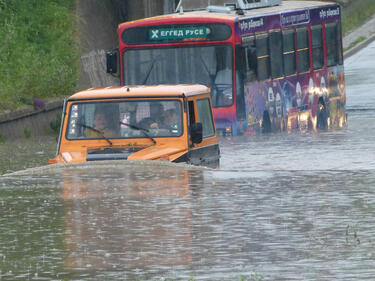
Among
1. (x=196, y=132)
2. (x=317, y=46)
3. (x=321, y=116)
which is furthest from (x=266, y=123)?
(x=196, y=132)

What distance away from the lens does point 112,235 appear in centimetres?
1071

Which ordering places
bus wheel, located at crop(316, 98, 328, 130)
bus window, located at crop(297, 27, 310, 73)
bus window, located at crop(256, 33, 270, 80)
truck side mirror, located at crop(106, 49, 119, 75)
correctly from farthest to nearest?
bus wheel, located at crop(316, 98, 328, 130) → bus window, located at crop(297, 27, 310, 73) → bus window, located at crop(256, 33, 270, 80) → truck side mirror, located at crop(106, 49, 119, 75)

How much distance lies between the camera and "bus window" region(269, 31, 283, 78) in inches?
1022

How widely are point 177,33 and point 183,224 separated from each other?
13.3 meters

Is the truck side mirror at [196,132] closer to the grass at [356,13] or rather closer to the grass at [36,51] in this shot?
the grass at [36,51]

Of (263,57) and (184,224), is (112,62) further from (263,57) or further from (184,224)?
(184,224)

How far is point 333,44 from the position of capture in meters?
29.9

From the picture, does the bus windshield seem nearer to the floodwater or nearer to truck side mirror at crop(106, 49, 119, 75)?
truck side mirror at crop(106, 49, 119, 75)

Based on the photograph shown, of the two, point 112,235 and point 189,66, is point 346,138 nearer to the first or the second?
point 189,66

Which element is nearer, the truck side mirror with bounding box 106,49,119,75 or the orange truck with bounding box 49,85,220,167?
the orange truck with bounding box 49,85,220,167

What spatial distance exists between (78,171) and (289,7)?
14062 mm

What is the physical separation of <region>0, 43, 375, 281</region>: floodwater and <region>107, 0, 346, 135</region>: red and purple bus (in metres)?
5.88

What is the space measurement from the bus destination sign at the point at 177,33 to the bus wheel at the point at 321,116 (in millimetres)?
5395

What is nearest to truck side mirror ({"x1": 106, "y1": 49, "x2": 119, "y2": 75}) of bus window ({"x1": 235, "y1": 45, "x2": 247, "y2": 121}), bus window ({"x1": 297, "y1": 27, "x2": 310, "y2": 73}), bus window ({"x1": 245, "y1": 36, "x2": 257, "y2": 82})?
bus window ({"x1": 235, "y1": 45, "x2": 247, "y2": 121})
